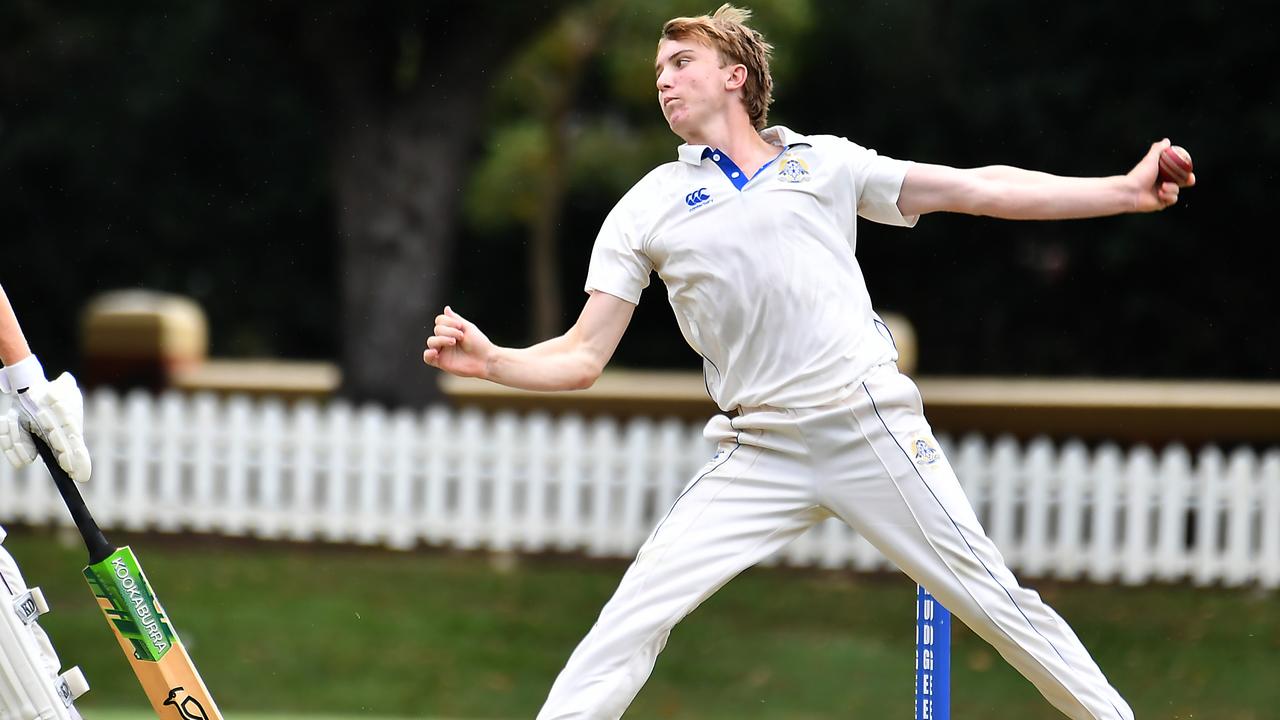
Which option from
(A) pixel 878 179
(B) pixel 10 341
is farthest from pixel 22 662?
(A) pixel 878 179

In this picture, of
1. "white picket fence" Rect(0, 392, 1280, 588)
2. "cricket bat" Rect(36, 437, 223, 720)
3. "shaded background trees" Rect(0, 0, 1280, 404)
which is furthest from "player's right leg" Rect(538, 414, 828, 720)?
"shaded background trees" Rect(0, 0, 1280, 404)

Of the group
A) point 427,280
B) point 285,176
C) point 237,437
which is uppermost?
point 285,176

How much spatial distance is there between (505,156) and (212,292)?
6401 mm

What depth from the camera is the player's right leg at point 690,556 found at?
3475mm

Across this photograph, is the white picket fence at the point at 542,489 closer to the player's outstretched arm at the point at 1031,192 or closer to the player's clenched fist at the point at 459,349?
the player's outstretched arm at the point at 1031,192

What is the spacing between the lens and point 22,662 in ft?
11.5

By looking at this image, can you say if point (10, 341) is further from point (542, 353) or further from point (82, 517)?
point (542, 353)

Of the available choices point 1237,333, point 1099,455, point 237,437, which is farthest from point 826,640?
point 1237,333

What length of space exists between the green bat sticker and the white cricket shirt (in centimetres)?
124

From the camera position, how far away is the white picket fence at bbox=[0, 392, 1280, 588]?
8.80 m

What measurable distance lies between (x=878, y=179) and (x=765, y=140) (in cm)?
29

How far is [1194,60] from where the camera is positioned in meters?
17.4

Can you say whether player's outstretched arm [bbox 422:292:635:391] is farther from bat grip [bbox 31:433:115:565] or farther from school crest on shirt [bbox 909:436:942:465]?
bat grip [bbox 31:433:115:565]

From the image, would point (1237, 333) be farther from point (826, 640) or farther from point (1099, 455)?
point (826, 640)
